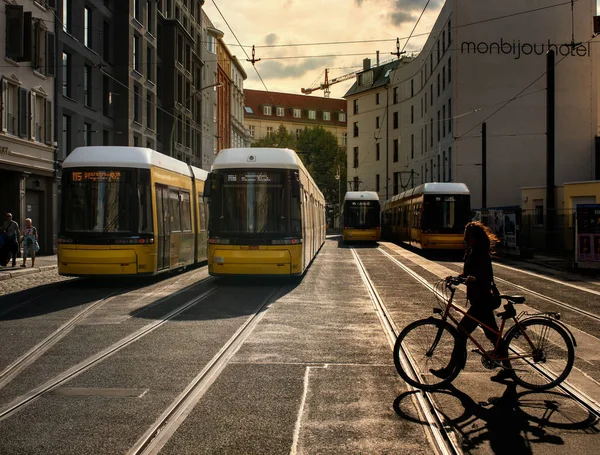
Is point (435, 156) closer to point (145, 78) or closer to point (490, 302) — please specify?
point (145, 78)

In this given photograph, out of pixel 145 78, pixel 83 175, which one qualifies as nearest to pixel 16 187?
pixel 83 175

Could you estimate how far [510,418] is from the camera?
5426 mm

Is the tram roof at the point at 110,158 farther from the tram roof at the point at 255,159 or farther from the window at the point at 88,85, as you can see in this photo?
the window at the point at 88,85

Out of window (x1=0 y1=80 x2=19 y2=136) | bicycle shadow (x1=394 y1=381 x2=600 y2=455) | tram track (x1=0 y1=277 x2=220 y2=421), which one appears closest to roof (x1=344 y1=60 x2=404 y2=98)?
window (x1=0 y1=80 x2=19 y2=136)

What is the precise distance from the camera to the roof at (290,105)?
115 meters

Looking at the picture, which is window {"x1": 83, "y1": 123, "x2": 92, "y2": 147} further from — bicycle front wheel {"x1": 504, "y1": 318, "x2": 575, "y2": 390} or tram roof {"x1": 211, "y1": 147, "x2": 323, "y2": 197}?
bicycle front wheel {"x1": 504, "y1": 318, "x2": 575, "y2": 390}

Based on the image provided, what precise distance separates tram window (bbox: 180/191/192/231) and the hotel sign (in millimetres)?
32251

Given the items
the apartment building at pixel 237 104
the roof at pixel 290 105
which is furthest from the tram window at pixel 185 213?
the roof at pixel 290 105

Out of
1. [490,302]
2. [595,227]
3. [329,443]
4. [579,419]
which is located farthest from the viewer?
[595,227]

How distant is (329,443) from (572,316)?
25.9 ft

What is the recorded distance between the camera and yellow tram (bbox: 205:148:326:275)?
49.9ft

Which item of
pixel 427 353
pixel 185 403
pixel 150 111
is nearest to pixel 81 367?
pixel 185 403

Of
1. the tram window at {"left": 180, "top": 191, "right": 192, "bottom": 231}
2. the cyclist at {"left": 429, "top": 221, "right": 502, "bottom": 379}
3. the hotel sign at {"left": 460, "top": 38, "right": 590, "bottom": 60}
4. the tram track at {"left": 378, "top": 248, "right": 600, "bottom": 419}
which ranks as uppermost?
the hotel sign at {"left": 460, "top": 38, "right": 590, "bottom": 60}

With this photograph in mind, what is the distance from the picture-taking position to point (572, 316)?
1127cm
